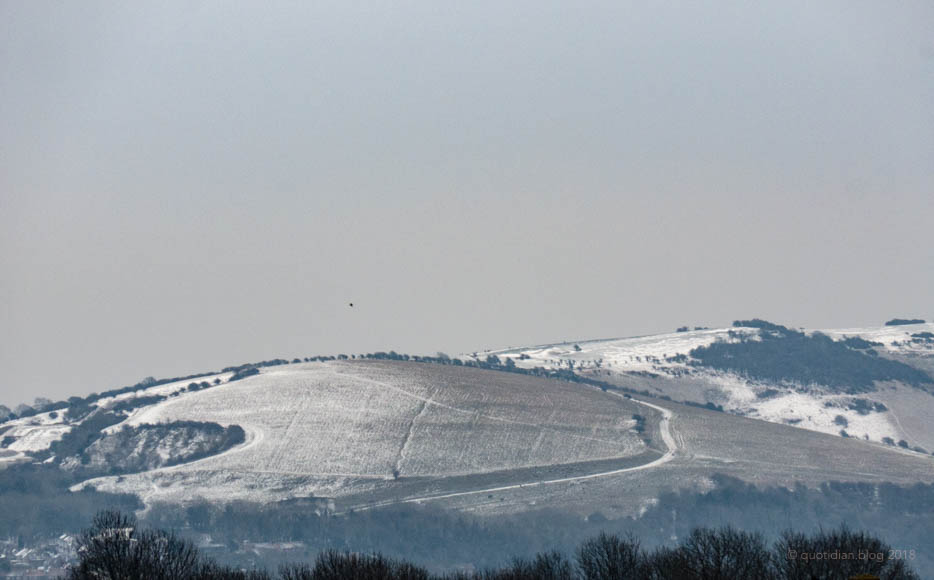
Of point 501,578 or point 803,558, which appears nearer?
point 803,558

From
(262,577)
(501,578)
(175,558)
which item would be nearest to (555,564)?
(501,578)

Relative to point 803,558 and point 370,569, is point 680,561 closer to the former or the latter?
point 803,558

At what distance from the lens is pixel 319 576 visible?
5064 inches

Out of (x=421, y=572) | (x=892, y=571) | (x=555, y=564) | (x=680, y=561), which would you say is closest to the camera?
(x=892, y=571)

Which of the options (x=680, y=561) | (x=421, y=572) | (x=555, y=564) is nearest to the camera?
(x=680, y=561)

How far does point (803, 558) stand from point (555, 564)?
44878 millimetres

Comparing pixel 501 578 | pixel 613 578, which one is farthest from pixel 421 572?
pixel 613 578

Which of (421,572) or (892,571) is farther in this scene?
(421,572)

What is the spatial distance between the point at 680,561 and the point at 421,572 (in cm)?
2729

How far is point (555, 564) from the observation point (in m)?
165

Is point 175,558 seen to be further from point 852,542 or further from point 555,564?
point 852,542

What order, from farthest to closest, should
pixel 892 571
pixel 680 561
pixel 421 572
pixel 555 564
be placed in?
pixel 555 564
pixel 421 572
pixel 680 561
pixel 892 571

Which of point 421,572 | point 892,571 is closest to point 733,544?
point 892,571

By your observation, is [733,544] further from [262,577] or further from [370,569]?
[262,577]
